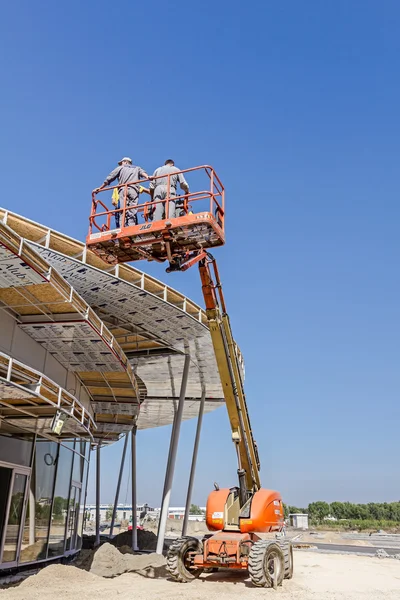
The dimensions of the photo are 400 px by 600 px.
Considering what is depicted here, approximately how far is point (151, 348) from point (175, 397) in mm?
9602

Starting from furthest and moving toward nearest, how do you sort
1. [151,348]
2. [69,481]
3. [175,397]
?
[175,397] → [151,348] → [69,481]

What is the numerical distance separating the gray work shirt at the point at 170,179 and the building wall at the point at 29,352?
529 cm

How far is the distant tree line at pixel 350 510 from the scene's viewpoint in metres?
99.5

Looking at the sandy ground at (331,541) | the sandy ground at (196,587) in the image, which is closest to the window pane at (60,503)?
the sandy ground at (196,587)

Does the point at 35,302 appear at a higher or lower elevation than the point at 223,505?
higher

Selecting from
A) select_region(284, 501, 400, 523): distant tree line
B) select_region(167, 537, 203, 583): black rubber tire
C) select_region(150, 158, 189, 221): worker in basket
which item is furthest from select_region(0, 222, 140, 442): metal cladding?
select_region(284, 501, 400, 523): distant tree line

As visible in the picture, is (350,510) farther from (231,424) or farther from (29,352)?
(29,352)

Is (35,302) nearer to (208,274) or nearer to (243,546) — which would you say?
(208,274)

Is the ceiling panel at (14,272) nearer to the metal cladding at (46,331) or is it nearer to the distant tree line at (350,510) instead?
the metal cladding at (46,331)

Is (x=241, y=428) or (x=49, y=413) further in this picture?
(x=241, y=428)

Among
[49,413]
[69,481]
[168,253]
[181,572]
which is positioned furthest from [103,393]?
[168,253]

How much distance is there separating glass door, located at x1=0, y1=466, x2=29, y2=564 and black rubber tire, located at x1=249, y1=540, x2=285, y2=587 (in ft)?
24.1

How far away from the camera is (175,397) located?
35.4 m

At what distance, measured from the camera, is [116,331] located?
24.2m
